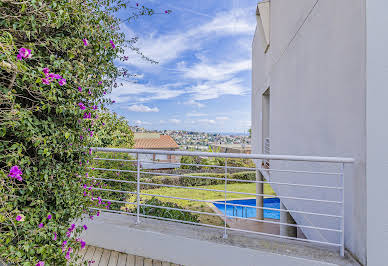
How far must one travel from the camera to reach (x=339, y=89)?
7.77 feet

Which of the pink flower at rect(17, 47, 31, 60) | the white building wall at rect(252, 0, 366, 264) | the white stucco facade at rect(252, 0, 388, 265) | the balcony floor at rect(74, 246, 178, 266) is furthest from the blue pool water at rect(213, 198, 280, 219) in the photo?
the pink flower at rect(17, 47, 31, 60)

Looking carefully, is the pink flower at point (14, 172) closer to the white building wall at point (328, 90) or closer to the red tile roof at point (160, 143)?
the white building wall at point (328, 90)

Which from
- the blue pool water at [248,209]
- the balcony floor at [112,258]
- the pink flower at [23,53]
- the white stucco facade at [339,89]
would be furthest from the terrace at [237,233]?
the blue pool water at [248,209]

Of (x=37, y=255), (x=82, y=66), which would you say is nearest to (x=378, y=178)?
(x=82, y=66)

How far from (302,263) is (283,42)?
4.32 meters

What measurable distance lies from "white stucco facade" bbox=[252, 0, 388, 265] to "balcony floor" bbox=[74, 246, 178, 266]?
6.83 ft

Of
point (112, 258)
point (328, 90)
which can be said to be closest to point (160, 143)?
point (112, 258)

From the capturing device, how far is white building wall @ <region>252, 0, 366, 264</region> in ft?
6.49

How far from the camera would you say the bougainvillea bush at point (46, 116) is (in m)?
1.53

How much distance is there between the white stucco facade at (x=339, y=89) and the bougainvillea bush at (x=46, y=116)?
2323 millimetres

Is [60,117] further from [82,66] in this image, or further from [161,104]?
[161,104]

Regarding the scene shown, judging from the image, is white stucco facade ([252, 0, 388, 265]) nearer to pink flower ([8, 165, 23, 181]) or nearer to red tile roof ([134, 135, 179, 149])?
pink flower ([8, 165, 23, 181])

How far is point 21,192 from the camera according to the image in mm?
1673

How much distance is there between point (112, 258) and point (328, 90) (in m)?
3.29
